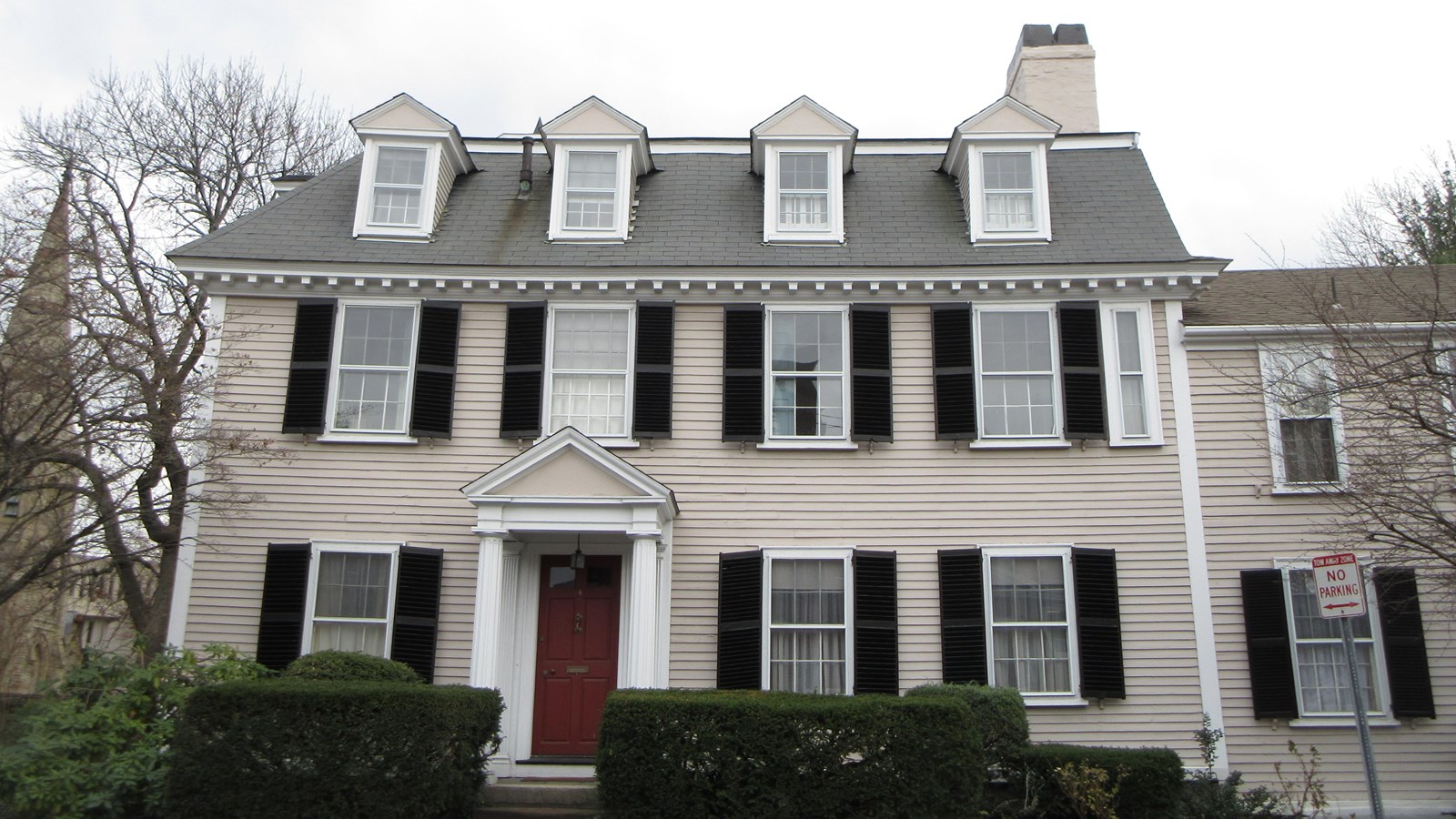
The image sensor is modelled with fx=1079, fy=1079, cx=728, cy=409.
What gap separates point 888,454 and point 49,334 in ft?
Result: 30.5

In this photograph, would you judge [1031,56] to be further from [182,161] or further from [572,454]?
[182,161]

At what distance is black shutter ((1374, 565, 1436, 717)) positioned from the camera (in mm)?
12000

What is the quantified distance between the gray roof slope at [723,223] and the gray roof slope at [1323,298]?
47.5 inches

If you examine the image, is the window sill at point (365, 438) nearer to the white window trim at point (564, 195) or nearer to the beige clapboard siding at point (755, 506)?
the beige clapboard siding at point (755, 506)

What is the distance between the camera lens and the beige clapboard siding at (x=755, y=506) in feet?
41.3

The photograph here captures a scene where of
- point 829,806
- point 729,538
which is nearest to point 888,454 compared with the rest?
point 729,538

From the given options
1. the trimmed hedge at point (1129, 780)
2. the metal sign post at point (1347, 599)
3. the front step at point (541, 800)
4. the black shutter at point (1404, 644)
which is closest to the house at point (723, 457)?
the front step at point (541, 800)

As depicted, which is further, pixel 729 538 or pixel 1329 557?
pixel 729 538

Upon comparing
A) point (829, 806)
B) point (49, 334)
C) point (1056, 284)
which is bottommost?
point (829, 806)

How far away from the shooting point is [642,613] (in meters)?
11.7

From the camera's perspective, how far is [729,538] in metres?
12.9

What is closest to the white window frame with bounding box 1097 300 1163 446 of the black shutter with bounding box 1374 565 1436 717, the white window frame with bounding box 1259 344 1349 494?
the white window frame with bounding box 1259 344 1349 494

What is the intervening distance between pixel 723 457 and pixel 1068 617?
4438mm

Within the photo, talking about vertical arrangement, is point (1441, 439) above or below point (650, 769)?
above
